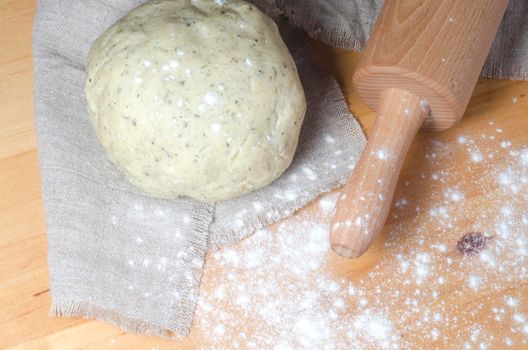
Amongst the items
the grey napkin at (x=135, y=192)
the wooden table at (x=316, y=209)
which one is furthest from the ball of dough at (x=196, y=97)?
the wooden table at (x=316, y=209)

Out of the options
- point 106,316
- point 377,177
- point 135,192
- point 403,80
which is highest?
point 403,80

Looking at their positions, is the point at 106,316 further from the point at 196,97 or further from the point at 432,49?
the point at 432,49

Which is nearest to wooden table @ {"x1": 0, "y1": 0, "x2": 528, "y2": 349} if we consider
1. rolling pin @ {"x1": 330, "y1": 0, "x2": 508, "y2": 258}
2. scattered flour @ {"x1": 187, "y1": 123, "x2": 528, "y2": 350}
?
scattered flour @ {"x1": 187, "y1": 123, "x2": 528, "y2": 350}

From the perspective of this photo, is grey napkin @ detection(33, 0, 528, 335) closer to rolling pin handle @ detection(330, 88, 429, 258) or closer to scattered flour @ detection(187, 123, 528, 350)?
scattered flour @ detection(187, 123, 528, 350)

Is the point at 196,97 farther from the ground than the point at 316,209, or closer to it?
farther from the ground

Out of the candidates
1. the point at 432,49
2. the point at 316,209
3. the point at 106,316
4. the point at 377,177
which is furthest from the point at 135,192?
the point at 432,49

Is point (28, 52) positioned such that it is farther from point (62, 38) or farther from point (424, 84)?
point (424, 84)

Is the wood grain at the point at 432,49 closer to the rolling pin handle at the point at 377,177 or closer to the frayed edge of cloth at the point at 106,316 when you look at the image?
the rolling pin handle at the point at 377,177
